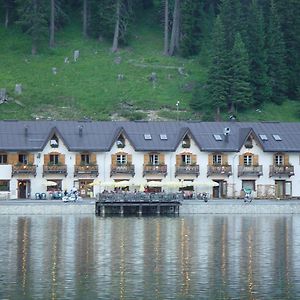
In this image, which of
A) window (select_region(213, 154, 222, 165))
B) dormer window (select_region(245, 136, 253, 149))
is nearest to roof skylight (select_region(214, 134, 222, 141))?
window (select_region(213, 154, 222, 165))

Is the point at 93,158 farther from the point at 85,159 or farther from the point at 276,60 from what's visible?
the point at 276,60

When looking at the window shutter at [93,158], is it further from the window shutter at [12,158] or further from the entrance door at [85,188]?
the window shutter at [12,158]

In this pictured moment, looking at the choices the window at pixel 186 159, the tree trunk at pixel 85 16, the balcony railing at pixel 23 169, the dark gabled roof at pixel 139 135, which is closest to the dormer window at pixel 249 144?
the dark gabled roof at pixel 139 135

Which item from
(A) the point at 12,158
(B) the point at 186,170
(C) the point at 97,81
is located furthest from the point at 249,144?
(C) the point at 97,81

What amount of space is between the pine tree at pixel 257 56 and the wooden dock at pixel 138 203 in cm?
3728

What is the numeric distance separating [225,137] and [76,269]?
58.6 meters

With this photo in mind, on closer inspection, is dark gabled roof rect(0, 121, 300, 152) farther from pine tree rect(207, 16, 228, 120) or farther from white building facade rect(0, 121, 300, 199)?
pine tree rect(207, 16, 228, 120)

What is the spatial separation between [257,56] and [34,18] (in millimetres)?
24245

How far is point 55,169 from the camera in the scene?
112 meters

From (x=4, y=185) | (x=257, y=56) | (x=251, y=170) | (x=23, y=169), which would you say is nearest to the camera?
(x=4, y=185)

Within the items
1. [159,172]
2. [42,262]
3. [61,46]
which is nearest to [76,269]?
[42,262]

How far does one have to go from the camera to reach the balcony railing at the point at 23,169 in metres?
111

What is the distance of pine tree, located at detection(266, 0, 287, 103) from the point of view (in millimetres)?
136875

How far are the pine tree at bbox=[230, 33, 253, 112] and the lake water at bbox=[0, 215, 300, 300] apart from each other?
42.9 metres
